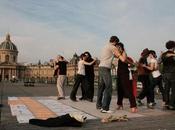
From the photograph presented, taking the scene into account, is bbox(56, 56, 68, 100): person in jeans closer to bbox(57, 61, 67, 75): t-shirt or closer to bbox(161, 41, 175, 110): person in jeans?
bbox(57, 61, 67, 75): t-shirt

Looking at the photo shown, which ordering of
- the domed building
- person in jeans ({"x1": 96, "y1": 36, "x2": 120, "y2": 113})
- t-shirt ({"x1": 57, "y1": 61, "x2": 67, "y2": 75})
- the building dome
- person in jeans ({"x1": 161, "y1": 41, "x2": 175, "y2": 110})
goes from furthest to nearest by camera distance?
the building dome, the domed building, t-shirt ({"x1": 57, "y1": 61, "x2": 67, "y2": 75}), person in jeans ({"x1": 161, "y1": 41, "x2": 175, "y2": 110}), person in jeans ({"x1": 96, "y1": 36, "x2": 120, "y2": 113})

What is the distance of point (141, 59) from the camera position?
40.4ft

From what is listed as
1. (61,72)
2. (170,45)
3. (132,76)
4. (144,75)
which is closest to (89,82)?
(61,72)

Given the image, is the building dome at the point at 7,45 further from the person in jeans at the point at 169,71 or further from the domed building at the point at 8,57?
the person in jeans at the point at 169,71

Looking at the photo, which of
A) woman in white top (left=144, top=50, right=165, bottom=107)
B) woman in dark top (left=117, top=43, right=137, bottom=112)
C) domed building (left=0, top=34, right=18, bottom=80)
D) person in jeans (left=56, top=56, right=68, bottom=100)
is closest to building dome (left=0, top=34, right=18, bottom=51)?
domed building (left=0, top=34, right=18, bottom=80)

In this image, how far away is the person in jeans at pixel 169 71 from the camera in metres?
11.0

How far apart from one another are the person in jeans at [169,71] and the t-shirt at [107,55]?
5.90ft

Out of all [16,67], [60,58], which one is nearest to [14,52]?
[16,67]

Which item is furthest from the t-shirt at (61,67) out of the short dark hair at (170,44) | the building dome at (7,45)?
the building dome at (7,45)

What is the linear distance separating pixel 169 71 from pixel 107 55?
6.74 ft

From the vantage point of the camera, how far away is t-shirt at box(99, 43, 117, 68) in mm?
10350

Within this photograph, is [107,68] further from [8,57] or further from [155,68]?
[8,57]

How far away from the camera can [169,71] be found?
36.3 ft

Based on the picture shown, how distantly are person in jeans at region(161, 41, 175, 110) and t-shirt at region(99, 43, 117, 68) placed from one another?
1798 mm
